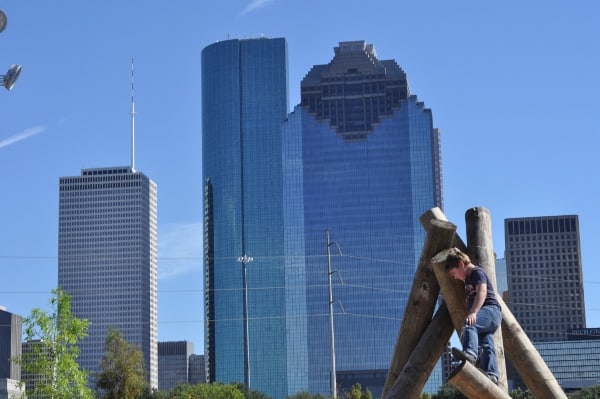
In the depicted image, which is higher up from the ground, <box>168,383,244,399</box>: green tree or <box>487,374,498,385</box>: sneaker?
<box>487,374,498,385</box>: sneaker

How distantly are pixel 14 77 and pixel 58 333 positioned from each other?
10.3 m

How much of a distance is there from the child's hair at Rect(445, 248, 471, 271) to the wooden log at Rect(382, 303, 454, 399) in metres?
0.88

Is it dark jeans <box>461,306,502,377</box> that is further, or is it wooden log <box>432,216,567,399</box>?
wooden log <box>432,216,567,399</box>

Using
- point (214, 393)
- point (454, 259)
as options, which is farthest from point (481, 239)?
point (214, 393)

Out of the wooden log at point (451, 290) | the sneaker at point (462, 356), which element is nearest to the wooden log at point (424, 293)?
the wooden log at point (451, 290)

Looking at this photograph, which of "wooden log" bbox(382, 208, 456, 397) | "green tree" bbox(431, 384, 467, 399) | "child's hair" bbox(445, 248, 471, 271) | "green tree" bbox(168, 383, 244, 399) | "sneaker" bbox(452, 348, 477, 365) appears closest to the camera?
"sneaker" bbox(452, 348, 477, 365)

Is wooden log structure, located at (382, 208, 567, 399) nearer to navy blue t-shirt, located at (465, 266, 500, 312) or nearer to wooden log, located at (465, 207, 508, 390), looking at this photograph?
wooden log, located at (465, 207, 508, 390)

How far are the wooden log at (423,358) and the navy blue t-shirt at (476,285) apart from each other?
99 centimetres

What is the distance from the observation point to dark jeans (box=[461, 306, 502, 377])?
444 inches

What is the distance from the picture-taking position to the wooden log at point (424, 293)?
12.8 meters

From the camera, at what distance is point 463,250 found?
42.9 feet

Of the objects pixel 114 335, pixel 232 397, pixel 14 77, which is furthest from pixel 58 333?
pixel 232 397

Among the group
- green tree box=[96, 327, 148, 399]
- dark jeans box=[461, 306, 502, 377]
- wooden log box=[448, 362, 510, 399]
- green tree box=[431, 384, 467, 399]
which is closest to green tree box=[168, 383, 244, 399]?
green tree box=[431, 384, 467, 399]

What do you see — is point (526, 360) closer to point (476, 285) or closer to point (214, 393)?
point (476, 285)
